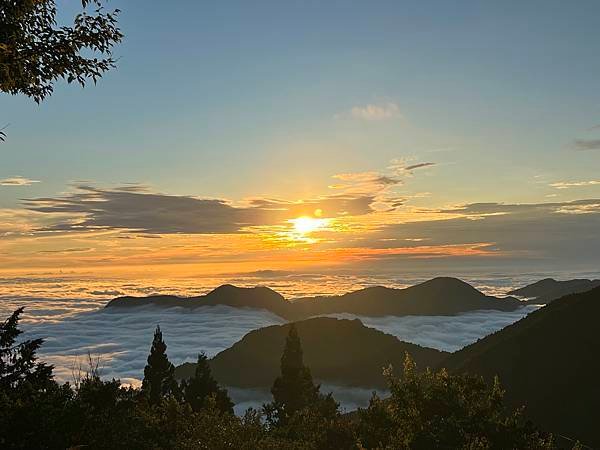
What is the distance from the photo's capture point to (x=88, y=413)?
63.4 feet

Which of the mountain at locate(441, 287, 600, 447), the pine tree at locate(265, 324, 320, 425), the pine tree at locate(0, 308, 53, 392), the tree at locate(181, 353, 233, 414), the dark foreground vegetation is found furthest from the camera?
the mountain at locate(441, 287, 600, 447)

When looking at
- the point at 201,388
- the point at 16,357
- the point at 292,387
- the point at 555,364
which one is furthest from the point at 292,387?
the point at 555,364

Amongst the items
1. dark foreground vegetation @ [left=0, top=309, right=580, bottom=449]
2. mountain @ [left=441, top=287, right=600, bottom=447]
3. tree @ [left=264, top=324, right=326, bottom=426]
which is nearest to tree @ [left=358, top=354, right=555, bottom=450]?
dark foreground vegetation @ [left=0, top=309, right=580, bottom=449]

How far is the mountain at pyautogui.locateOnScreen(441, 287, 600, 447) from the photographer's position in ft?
363

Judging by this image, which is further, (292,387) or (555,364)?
(555,364)

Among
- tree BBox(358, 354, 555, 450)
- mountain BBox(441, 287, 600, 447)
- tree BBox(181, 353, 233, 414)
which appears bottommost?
mountain BBox(441, 287, 600, 447)

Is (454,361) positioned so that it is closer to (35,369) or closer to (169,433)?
(35,369)

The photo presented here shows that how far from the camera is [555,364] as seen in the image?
13262cm

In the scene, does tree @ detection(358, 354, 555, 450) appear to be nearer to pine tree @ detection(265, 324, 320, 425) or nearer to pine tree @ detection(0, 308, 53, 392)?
pine tree @ detection(0, 308, 53, 392)

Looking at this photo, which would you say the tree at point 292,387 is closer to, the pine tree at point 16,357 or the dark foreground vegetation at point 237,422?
the pine tree at point 16,357

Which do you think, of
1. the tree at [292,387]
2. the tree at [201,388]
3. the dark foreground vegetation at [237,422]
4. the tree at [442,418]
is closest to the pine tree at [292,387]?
the tree at [292,387]

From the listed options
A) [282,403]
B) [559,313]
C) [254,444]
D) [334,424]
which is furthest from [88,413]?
[559,313]

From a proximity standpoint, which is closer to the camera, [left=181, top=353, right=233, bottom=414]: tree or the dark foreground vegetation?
the dark foreground vegetation

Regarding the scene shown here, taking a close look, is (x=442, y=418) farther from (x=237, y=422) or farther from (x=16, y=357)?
(x=16, y=357)
